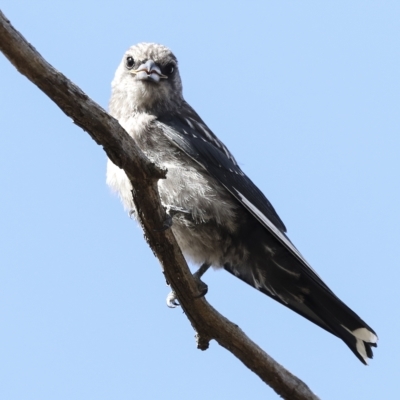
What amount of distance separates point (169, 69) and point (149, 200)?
2.64 meters

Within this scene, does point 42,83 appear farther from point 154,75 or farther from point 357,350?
point 357,350

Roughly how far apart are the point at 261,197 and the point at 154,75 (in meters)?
1.49

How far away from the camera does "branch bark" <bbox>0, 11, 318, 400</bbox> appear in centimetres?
443

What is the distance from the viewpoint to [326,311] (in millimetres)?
6328

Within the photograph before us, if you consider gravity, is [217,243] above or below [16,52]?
below

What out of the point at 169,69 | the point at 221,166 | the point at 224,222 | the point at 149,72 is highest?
the point at 169,69

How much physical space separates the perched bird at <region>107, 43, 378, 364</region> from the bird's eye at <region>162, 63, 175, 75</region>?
1.76 ft

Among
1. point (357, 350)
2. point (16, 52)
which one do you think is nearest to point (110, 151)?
point (16, 52)

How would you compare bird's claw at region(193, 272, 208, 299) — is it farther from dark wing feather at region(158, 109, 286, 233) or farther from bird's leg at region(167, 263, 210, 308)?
dark wing feather at region(158, 109, 286, 233)

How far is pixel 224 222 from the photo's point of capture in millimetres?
6250

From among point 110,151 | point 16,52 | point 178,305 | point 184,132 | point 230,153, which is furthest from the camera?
point 230,153

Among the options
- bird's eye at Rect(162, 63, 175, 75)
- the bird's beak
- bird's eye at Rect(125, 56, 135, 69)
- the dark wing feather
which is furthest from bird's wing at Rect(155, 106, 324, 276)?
bird's eye at Rect(125, 56, 135, 69)

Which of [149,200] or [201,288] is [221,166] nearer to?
[201,288]

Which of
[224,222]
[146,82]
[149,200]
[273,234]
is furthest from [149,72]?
[149,200]
